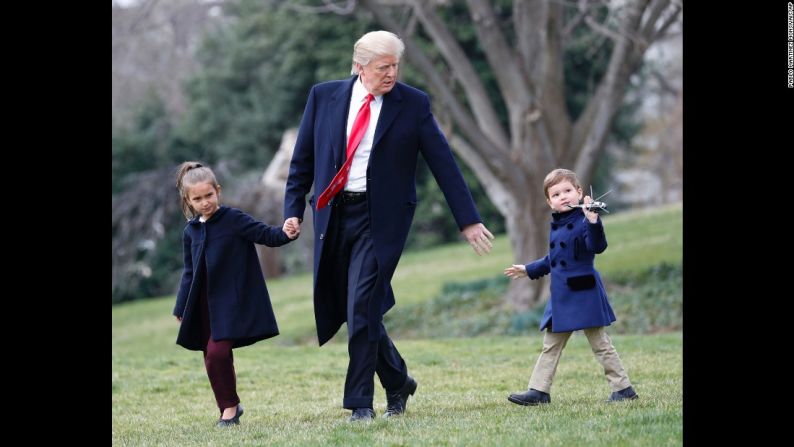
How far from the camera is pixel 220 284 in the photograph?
6.42 meters

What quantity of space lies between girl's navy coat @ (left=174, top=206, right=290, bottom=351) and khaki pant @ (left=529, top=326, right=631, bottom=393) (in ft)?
5.08

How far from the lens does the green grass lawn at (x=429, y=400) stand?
5.59m

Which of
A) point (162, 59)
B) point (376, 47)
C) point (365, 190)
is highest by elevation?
point (162, 59)

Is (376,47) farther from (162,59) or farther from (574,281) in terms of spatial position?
(162,59)

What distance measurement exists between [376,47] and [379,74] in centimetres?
16

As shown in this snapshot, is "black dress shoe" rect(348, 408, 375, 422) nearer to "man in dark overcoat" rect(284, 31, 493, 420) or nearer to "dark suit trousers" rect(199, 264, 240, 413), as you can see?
"man in dark overcoat" rect(284, 31, 493, 420)

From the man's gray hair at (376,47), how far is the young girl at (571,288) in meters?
1.13

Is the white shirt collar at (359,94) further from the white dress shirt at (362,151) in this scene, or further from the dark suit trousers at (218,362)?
the dark suit trousers at (218,362)

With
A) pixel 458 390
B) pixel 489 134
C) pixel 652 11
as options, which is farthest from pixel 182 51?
pixel 458 390

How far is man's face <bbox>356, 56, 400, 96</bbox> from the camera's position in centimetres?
610

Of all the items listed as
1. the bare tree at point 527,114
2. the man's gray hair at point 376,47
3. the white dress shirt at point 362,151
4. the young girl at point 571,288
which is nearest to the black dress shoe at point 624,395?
the young girl at point 571,288

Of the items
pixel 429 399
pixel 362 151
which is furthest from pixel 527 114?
pixel 362 151

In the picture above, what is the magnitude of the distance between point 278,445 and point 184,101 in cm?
2727
